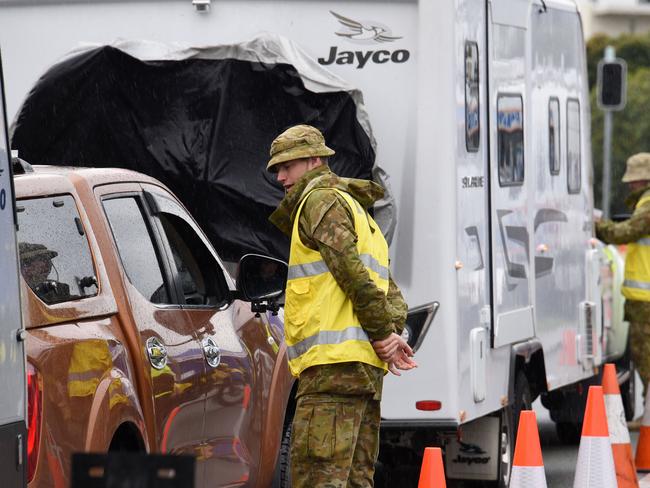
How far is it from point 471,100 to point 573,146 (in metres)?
2.75

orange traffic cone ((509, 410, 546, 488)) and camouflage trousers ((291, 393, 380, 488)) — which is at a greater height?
camouflage trousers ((291, 393, 380, 488))

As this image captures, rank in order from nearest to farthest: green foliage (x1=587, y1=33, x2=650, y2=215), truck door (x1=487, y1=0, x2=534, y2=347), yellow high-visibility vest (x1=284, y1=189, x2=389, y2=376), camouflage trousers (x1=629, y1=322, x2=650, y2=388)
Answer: yellow high-visibility vest (x1=284, y1=189, x2=389, y2=376)
truck door (x1=487, y1=0, x2=534, y2=347)
camouflage trousers (x1=629, y1=322, x2=650, y2=388)
green foliage (x1=587, y1=33, x2=650, y2=215)

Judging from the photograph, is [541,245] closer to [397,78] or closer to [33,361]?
[397,78]

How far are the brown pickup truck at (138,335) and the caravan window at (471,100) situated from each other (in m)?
1.84

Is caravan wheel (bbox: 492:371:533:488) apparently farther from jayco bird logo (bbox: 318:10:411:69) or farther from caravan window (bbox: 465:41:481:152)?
jayco bird logo (bbox: 318:10:411:69)

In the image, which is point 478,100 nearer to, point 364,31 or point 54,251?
point 364,31

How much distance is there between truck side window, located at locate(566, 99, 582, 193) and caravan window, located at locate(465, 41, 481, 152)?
235 centimetres

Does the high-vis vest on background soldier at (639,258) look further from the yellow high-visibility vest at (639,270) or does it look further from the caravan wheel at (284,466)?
the caravan wheel at (284,466)

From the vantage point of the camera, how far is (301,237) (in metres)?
6.59

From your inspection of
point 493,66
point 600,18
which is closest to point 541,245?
point 493,66

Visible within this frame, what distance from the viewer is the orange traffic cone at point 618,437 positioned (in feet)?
31.2

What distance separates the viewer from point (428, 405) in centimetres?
862

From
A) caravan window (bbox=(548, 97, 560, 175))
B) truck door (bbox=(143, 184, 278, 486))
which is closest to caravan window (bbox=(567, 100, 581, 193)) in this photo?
caravan window (bbox=(548, 97, 560, 175))

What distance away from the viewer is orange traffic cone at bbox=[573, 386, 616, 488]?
27.4 feet
